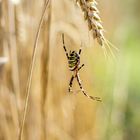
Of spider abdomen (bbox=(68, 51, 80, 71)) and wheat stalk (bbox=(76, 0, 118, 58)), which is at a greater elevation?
wheat stalk (bbox=(76, 0, 118, 58))

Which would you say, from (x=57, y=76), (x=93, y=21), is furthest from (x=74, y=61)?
(x=57, y=76)

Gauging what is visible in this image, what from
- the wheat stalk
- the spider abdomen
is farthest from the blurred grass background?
the wheat stalk

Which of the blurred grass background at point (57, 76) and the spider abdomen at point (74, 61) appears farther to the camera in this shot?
the blurred grass background at point (57, 76)

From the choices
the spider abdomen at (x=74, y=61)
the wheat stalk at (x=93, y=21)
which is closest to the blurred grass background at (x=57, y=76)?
the spider abdomen at (x=74, y=61)

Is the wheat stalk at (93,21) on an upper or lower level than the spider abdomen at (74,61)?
upper

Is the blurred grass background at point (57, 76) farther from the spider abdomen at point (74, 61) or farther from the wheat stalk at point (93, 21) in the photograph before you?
the wheat stalk at point (93, 21)

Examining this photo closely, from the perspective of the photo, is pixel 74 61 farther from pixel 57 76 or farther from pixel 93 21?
pixel 57 76

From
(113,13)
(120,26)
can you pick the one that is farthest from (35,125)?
(120,26)

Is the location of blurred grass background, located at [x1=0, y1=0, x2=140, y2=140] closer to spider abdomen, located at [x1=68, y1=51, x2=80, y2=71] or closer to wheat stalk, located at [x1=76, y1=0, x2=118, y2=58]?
spider abdomen, located at [x1=68, y1=51, x2=80, y2=71]

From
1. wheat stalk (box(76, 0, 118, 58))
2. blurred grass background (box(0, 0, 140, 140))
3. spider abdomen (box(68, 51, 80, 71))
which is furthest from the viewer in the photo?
blurred grass background (box(0, 0, 140, 140))

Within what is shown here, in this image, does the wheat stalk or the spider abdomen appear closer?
the wheat stalk
